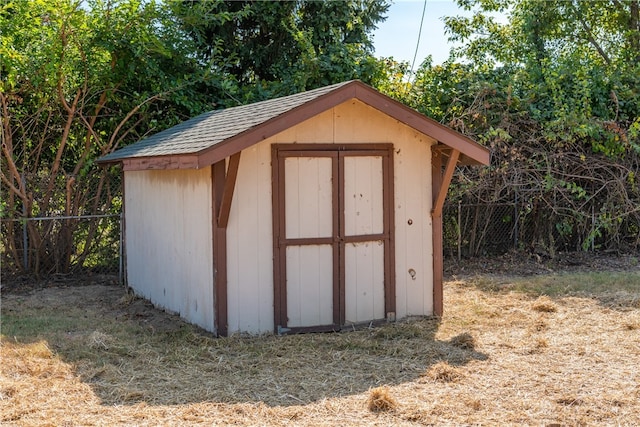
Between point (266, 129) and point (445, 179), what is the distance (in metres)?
2.09

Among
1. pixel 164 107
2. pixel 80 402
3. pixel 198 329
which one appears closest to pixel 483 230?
pixel 164 107

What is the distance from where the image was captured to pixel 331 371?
224 inches

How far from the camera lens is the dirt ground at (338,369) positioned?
4.66 metres

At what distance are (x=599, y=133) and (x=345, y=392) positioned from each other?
8087mm

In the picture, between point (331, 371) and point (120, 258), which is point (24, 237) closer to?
point (120, 258)

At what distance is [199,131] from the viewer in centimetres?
799

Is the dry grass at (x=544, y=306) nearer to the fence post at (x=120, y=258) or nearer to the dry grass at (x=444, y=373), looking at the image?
the dry grass at (x=444, y=373)

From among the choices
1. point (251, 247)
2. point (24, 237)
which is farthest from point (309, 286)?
point (24, 237)

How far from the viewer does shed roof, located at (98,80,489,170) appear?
6.35 m

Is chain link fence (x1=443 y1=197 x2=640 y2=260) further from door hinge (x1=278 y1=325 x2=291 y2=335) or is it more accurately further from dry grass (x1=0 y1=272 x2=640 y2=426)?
door hinge (x1=278 y1=325 x2=291 y2=335)

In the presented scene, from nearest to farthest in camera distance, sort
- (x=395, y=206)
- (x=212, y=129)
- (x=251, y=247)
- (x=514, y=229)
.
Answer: (x=251, y=247), (x=395, y=206), (x=212, y=129), (x=514, y=229)

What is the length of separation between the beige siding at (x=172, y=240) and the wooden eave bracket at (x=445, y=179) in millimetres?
2403

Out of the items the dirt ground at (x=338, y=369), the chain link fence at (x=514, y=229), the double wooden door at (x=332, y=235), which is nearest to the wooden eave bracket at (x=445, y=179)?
the double wooden door at (x=332, y=235)

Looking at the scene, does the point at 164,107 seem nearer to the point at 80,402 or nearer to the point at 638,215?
A: the point at 80,402
